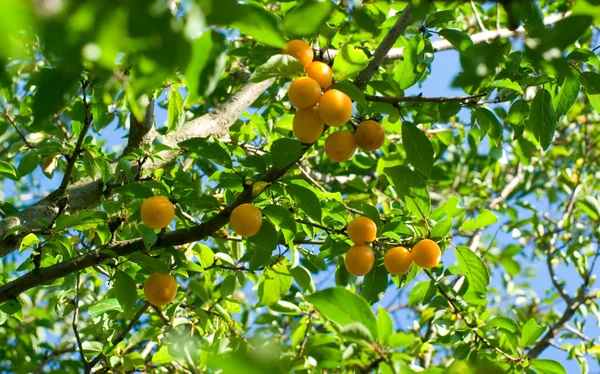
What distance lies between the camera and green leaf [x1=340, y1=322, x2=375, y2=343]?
1108 mm

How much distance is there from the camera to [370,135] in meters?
1.69

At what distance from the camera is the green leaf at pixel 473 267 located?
1963 millimetres

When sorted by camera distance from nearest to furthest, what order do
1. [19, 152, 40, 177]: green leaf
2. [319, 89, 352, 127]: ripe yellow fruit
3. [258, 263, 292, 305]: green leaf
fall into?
[319, 89, 352, 127]: ripe yellow fruit < [258, 263, 292, 305]: green leaf < [19, 152, 40, 177]: green leaf

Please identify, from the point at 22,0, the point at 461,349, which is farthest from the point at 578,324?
the point at 22,0

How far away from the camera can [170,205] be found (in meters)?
1.74

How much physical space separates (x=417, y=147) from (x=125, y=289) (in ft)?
3.66

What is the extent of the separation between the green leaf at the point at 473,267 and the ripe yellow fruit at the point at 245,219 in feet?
2.52

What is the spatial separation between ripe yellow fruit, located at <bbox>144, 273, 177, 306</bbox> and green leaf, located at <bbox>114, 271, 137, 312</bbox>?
0.20 ft

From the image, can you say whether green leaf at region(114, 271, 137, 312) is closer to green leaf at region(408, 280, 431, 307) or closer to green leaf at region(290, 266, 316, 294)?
green leaf at region(290, 266, 316, 294)

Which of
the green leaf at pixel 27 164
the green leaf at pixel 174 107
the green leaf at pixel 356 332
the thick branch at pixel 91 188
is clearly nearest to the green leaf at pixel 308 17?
the green leaf at pixel 356 332

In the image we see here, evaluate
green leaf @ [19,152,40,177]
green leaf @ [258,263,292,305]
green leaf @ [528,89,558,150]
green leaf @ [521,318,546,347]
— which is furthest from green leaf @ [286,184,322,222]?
green leaf @ [19,152,40,177]

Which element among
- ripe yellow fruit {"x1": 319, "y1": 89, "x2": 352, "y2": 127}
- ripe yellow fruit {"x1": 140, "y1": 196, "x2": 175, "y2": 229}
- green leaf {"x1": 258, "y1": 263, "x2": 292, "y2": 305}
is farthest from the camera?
green leaf {"x1": 258, "y1": 263, "x2": 292, "y2": 305}

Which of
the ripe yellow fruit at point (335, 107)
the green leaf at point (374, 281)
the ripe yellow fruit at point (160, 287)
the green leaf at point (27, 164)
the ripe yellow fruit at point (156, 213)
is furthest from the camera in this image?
the green leaf at point (27, 164)

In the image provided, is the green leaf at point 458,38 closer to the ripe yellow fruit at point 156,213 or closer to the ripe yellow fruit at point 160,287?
the ripe yellow fruit at point 156,213
